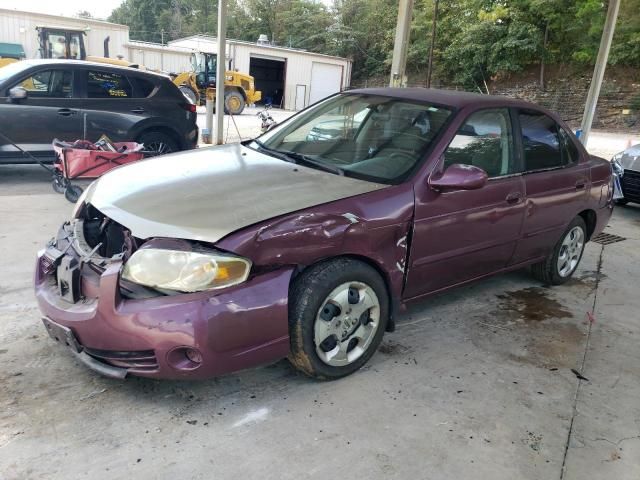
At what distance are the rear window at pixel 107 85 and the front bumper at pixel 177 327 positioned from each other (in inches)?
211

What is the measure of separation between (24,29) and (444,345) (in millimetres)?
26670

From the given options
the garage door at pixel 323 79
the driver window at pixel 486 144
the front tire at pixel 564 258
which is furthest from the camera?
the garage door at pixel 323 79

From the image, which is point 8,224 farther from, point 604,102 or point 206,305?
point 604,102

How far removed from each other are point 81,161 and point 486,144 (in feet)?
14.8

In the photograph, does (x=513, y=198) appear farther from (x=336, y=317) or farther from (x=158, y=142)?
(x=158, y=142)

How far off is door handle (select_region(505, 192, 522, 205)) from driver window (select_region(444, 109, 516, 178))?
151 millimetres

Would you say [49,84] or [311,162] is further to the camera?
[49,84]

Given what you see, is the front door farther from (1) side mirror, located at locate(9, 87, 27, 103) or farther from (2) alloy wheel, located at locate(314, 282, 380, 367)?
(1) side mirror, located at locate(9, 87, 27, 103)

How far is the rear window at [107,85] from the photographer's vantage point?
7.09m

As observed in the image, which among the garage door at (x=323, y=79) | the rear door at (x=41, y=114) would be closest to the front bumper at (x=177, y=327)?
the rear door at (x=41, y=114)

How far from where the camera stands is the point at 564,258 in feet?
15.2

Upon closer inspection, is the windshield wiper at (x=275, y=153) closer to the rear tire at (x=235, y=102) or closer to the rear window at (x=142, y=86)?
the rear window at (x=142, y=86)

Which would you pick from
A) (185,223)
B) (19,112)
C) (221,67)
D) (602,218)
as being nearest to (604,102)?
(221,67)

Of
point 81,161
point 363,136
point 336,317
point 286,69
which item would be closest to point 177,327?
point 336,317
